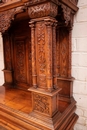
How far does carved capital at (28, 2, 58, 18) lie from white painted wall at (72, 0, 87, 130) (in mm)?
469

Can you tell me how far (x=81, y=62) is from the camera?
1.33 m

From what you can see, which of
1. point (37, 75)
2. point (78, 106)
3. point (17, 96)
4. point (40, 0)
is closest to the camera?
point (40, 0)

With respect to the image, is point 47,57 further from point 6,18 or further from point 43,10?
point 6,18

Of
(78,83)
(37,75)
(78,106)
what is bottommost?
(78,106)

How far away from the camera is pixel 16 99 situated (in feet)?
4.68

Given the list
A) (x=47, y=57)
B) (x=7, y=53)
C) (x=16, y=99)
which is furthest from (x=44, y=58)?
(x=7, y=53)

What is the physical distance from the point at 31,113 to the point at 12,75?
85 centimetres

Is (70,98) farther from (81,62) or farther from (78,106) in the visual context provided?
(81,62)

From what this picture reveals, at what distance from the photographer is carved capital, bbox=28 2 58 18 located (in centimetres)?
87

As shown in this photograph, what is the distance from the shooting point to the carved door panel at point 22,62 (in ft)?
5.39

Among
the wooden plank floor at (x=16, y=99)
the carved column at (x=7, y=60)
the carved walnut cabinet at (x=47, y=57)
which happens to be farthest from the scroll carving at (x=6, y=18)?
the wooden plank floor at (x=16, y=99)

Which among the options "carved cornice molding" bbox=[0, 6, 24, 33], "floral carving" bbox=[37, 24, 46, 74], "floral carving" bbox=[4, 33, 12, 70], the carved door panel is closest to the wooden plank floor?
the carved door panel

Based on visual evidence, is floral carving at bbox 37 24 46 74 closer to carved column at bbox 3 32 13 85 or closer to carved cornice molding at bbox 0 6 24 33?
carved cornice molding at bbox 0 6 24 33

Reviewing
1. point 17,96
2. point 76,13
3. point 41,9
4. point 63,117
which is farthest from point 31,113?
point 76,13
